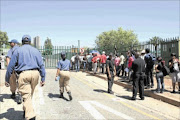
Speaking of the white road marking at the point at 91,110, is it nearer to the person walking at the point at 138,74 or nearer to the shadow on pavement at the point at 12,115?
the shadow on pavement at the point at 12,115

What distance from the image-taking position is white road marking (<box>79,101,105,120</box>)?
17.9ft

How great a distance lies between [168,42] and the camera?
39.6 ft

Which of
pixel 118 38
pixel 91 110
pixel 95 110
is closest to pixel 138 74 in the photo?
pixel 95 110

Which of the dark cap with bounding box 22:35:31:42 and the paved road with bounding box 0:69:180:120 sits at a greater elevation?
the dark cap with bounding box 22:35:31:42

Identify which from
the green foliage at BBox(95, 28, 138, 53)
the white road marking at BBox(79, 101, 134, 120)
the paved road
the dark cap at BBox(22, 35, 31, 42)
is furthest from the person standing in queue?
the green foliage at BBox(95, 28, 138, 53)

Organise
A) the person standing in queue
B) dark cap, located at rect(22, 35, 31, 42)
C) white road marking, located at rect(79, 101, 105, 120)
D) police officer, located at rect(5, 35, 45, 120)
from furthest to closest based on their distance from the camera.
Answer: the person standing in queue < white road marking, located at rect(79, 101, 105, 120) < dark cap, located at rect(22, 35, 31, 42) < police officer, located at rect(5, 35, 45, 120)

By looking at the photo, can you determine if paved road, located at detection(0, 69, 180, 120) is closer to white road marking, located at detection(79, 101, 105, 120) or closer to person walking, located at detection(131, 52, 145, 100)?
white road marking, located at detection(79, 101, 105, 120)

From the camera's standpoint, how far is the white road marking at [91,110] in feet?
17.9

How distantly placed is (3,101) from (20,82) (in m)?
3.25

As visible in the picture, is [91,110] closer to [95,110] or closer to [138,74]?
[95,110]

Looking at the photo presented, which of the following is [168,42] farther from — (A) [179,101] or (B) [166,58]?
(A) [179,101]

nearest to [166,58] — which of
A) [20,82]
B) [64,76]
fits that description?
[64,76]

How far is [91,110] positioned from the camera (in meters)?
6.12

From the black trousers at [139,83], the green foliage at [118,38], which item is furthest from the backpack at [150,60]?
the green foliage at [118,38]
